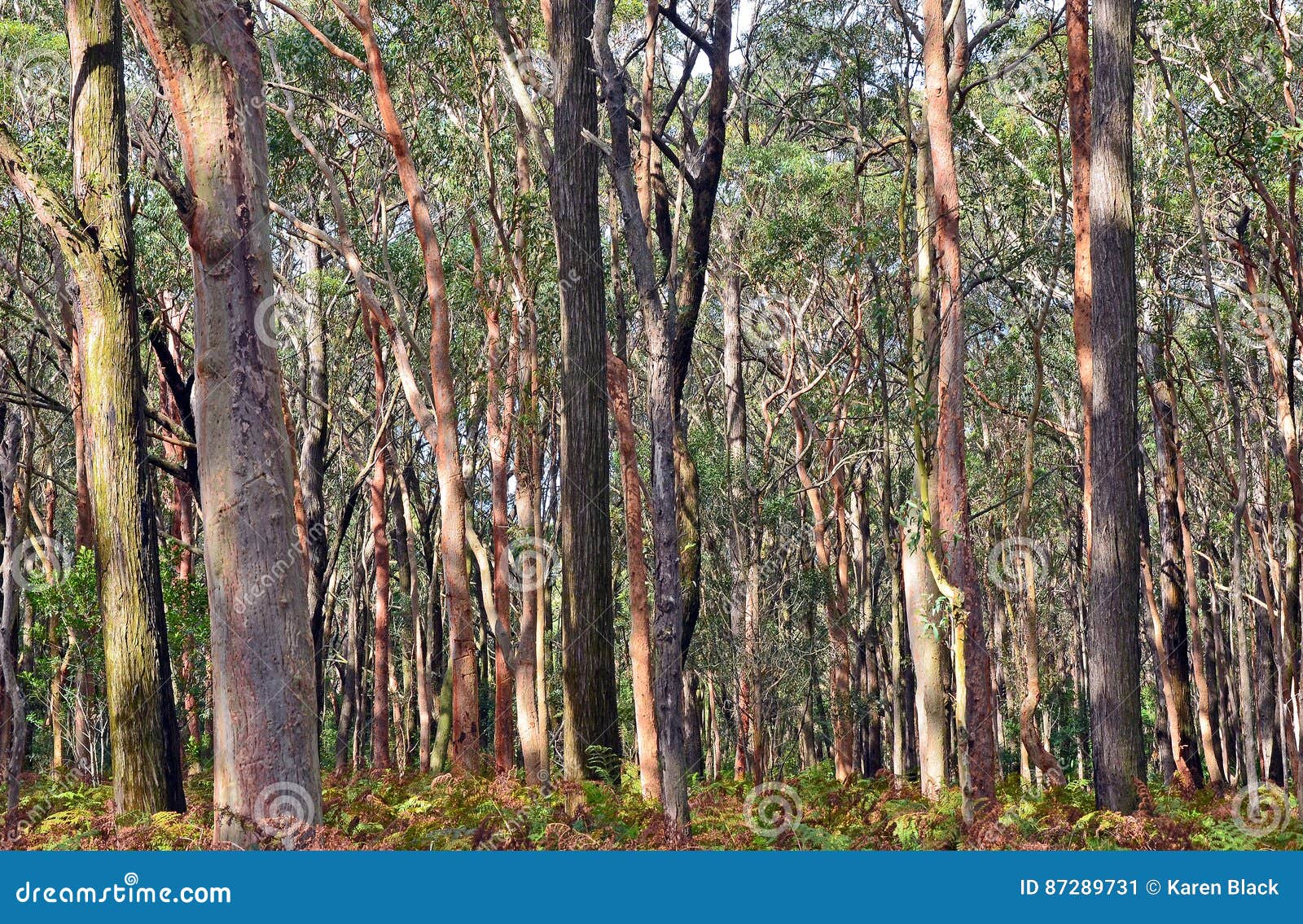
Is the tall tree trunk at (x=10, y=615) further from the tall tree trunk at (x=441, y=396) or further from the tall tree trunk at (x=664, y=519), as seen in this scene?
the tall tree trunk at (x=664, y=519)

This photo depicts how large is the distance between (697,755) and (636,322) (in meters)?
8.28

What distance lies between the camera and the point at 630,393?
15188 millimetres

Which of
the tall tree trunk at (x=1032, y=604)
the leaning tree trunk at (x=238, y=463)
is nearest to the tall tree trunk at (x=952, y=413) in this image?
the tall tree trunk at (x=1032, y=604)

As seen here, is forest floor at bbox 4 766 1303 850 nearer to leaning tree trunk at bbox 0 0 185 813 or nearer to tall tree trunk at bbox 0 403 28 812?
leaning tree trunk at bbox 0 0 185 813

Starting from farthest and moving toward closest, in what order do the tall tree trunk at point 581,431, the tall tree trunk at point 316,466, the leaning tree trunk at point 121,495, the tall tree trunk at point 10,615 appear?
the tall tree trunk at point 316,466 → the tall tree trunk at point 581,431 → the tall tree trunk at point 10,615 → the leaning tree trunk at point 121,495

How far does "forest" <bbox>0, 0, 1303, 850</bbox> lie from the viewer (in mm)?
7172

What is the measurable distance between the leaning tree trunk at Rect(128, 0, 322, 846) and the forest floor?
0.41m

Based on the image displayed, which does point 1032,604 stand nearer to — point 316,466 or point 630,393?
point 630,393

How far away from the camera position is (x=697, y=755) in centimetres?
2356

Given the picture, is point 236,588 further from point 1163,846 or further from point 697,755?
point 697,755

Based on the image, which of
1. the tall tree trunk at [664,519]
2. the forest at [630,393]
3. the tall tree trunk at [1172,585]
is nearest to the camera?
the tall tree trunk at [664,519]

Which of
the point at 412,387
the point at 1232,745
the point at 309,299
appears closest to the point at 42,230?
the point at 309,299

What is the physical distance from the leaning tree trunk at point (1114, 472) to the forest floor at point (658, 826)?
54cm

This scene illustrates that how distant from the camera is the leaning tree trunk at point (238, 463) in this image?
626cm
